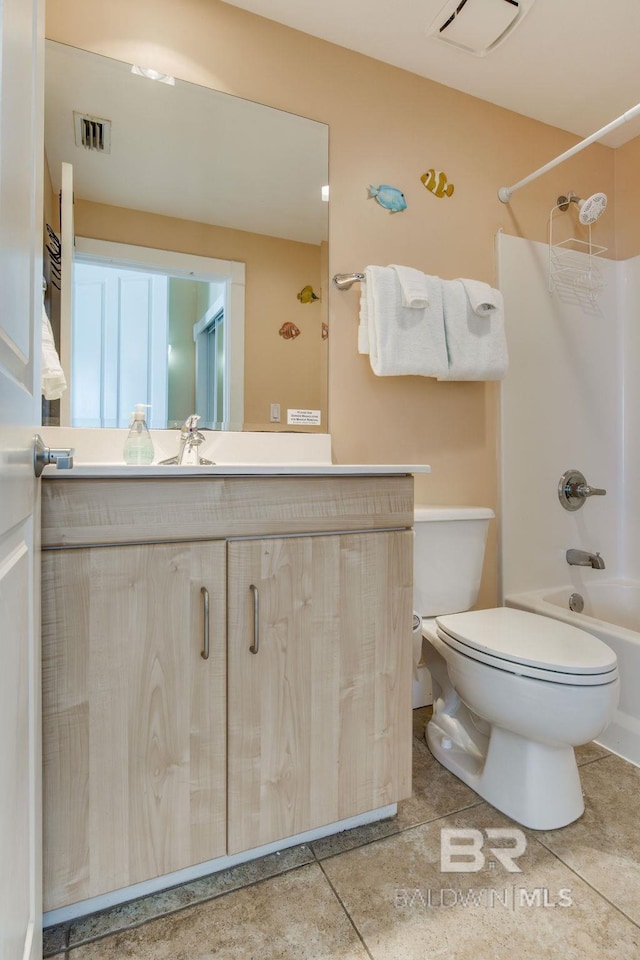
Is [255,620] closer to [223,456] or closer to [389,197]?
[223,456]

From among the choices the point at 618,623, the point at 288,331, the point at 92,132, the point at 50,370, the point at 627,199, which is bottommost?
the point at 618,623

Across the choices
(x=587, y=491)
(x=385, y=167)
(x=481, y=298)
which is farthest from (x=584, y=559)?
(x=385, y=167)

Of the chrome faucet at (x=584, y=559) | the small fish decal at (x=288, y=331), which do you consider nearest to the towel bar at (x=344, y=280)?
the small fish decal at (x=288, y=331)

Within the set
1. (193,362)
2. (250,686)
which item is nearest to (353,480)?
(250,686)

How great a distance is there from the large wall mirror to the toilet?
624mm

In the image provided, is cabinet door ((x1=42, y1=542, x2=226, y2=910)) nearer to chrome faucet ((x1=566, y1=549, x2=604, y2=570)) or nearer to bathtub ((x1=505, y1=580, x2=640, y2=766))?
bathtub ((x1=505, y1=580, x2=640, y2=766))

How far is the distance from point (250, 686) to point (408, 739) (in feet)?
1.45

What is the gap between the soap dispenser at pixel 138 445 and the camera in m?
1.30

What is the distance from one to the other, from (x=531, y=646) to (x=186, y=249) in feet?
4.85

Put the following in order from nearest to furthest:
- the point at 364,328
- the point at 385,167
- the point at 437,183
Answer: the point at 364,328 < the point at 385,167 < the point at 437,183

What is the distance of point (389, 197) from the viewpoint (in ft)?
5.91

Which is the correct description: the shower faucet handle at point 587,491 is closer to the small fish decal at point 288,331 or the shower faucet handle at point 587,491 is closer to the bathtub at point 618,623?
the bathtub at point 618,623

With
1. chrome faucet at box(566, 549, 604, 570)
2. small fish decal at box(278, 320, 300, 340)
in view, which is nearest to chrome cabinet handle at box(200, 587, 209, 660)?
small fish decal at box(278, 320, 300, 340)

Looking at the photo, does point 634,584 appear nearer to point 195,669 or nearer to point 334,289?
point 334,289
